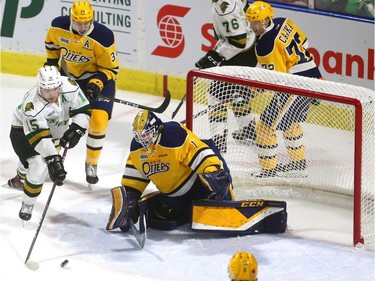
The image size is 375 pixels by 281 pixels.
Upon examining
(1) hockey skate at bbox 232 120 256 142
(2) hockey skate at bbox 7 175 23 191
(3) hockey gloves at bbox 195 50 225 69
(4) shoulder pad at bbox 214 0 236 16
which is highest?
(4) shoulder pad at bbox 214 0 236 16

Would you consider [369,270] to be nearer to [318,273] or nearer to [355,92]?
[318,273]

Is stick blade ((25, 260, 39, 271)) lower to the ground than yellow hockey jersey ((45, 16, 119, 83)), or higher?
lower

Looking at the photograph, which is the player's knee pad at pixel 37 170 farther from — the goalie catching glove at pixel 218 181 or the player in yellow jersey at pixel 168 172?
the goalie catching glove at pixel 218 181

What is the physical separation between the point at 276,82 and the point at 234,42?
1031 mm

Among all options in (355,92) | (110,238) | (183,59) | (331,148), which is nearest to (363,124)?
(355,92)

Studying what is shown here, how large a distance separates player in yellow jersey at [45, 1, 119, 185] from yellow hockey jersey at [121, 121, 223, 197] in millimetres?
839

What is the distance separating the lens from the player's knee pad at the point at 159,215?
24.6 ft

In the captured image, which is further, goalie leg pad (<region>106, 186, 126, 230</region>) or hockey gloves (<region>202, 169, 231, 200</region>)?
goalie leg pad (<region>106, 186, 126, 230</region>)

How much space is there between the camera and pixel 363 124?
7.19 metres

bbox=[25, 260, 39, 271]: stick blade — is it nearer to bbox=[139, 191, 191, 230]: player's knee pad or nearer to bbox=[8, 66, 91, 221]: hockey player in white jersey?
bbox=[8, 66, 91, 221]: hockey player in white jersey

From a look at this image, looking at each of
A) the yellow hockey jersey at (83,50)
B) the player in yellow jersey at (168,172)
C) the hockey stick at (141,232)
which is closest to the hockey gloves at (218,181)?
the player in yellow jersey at (168,172)

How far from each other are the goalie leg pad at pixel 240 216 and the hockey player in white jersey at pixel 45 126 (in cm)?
78

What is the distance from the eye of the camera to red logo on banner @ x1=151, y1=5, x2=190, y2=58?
950cm

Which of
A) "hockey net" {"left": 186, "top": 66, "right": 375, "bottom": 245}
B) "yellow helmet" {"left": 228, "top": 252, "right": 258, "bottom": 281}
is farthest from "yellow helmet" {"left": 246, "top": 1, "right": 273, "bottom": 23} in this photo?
"yellow helmet" {"left": 228, "top": 252, "right": 258, "bottom": 281}
